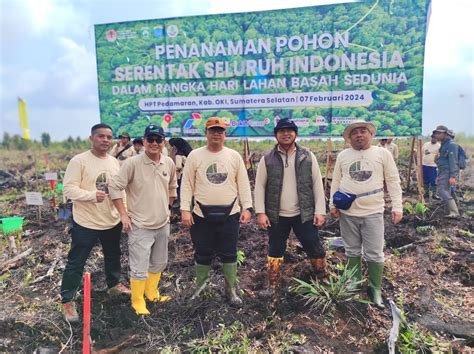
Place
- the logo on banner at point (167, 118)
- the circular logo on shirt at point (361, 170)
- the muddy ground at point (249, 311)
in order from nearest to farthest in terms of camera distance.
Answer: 1. the muddy ground at point (249, 311)
2. the circular logo on shirt at point (361, 170)
3. the logo on banner at point (167, 118)

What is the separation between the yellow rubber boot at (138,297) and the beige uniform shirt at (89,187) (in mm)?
603

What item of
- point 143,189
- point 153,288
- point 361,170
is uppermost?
point 361,170

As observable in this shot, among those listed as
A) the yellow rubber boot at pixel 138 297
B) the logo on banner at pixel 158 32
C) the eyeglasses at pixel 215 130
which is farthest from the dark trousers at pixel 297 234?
the logo on banner at pixel 158 32

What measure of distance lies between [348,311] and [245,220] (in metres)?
1.27

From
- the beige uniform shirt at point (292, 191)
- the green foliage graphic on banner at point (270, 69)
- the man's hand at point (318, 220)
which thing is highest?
the green foliage graphic on banner at point (270, 69)

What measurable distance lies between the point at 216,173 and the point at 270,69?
13.2 feet

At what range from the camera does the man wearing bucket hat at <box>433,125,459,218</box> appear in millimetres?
6879

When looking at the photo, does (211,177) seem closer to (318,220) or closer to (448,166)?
(318,220)

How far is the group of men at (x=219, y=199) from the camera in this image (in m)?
3.34

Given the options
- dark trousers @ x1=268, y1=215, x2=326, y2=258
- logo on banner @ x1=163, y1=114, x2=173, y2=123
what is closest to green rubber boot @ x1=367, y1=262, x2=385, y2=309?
dark trousers @ x1=268, y1=215, x2=326, y2=258

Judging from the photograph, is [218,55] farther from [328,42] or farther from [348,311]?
[348,311]

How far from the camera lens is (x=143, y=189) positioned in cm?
335

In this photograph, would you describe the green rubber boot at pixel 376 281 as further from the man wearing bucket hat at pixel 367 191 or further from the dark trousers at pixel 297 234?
the dark trousers at pixel 297 234

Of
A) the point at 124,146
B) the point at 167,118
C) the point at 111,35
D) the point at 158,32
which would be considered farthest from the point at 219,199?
the point at 111,35
